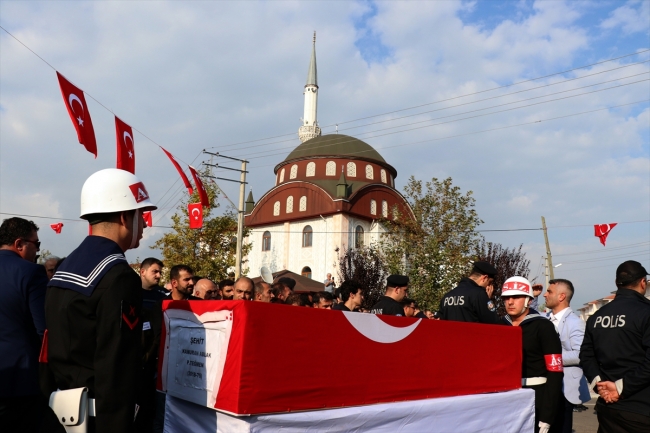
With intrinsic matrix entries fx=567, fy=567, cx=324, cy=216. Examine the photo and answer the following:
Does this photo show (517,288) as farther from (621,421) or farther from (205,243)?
(205,243)

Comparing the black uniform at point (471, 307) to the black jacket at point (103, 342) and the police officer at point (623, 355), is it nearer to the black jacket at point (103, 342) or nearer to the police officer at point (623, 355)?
the police officer at point (623, 355)

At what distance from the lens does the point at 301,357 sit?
326 cm

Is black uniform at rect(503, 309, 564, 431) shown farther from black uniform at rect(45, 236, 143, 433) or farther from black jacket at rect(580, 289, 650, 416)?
black uniform at rect(45, 236, 143, 433)

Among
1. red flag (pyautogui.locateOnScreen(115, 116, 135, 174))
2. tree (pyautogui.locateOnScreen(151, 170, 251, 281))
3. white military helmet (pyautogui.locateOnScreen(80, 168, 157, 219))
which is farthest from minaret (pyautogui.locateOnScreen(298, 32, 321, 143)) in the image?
white military helmet (pyautogui.locateOnScreen(80, 168, 157, 219))

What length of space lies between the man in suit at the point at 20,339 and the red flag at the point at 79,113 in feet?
22.5

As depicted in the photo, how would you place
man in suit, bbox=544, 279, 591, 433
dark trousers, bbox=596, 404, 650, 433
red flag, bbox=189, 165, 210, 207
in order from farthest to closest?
red flag, bbox=189, 165, 210, 207, man in suit, bbox=544, 279, 591, 433, dark trousers, bbox=596, 404, 650, 433

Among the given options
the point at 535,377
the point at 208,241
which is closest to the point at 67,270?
the point at 535,377

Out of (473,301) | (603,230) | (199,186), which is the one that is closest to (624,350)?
(473,301)

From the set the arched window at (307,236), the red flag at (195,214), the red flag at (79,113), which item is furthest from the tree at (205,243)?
the red flag at (79,113)

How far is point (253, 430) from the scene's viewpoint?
3.04 metres

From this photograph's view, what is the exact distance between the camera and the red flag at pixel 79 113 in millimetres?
10102

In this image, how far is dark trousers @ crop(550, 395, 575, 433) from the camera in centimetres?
543

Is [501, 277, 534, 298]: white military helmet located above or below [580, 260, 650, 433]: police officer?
above

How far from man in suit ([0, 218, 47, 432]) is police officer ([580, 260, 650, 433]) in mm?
4486
